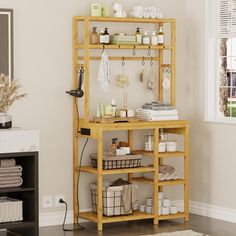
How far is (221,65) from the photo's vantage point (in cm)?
753

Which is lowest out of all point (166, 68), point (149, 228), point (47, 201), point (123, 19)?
point (149, 228)

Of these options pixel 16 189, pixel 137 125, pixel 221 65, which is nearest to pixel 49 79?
pixel 137 125

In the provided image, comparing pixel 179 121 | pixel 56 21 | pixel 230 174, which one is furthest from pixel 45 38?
pixel 230 174

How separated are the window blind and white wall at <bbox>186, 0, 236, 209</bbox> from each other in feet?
0.71

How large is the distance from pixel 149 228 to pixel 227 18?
2.19 meters

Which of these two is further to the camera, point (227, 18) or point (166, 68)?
point (166, 68)

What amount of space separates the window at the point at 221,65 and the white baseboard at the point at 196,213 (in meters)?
0.89

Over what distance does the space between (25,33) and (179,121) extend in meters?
1.69

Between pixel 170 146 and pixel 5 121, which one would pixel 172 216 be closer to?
pixel 170 146

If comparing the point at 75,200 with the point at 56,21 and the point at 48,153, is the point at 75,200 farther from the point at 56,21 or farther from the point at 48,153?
the point at 56,21

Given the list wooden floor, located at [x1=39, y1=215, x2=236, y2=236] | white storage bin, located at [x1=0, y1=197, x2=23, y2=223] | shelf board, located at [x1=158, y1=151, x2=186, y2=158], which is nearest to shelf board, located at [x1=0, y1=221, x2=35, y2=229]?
white storage bin, located at [x1=0, y1=197, x2=23, y2=223]

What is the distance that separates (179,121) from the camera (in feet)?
23.6

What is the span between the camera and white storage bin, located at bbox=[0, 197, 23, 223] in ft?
20.4

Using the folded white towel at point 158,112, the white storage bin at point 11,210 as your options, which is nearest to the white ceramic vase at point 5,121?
the white storage bin at point 11,210
